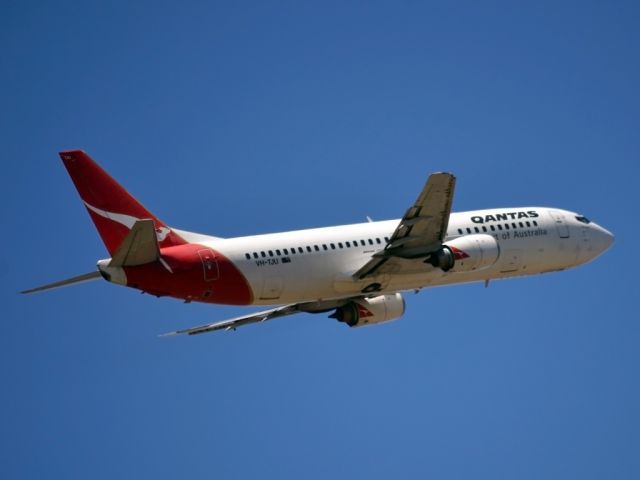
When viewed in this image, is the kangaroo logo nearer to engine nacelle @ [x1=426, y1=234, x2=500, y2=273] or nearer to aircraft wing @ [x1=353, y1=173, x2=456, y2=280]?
aircraft wing @ [x1=353, y1=173, x2=456, y2=280]

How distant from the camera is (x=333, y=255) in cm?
5444

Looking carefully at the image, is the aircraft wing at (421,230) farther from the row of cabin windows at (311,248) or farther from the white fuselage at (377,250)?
the row of cabin windows at (311,248)

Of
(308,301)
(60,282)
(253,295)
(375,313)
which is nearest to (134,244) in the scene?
(60,282)

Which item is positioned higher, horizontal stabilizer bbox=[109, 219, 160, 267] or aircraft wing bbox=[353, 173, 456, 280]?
aircraft wing bbox=[353, 173, 456, 280]

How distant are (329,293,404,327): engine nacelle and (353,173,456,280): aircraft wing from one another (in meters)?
3.91

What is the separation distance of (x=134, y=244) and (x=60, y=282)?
2.98 m

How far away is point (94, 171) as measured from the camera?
50688 millimetres

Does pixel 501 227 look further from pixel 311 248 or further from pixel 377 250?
pixel 311 248

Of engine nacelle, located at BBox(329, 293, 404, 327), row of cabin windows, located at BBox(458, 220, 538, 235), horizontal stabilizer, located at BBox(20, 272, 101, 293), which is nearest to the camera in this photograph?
horizontal stabilizer, located at BBox(20, 272, 101, 293)

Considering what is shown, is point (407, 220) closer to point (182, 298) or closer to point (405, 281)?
point (405, 281)

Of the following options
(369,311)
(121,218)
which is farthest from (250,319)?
(121,218)

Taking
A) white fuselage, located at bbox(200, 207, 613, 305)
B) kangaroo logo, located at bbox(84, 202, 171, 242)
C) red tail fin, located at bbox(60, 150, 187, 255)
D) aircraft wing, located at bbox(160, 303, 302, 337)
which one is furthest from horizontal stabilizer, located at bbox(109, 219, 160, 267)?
aircraft wing, located at bbox(160, 303, 302, 337)

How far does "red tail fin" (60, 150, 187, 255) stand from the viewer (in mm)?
50312

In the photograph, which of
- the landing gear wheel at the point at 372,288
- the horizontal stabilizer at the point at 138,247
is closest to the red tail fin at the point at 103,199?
the horizontal stabilizer at the point at 138,247
